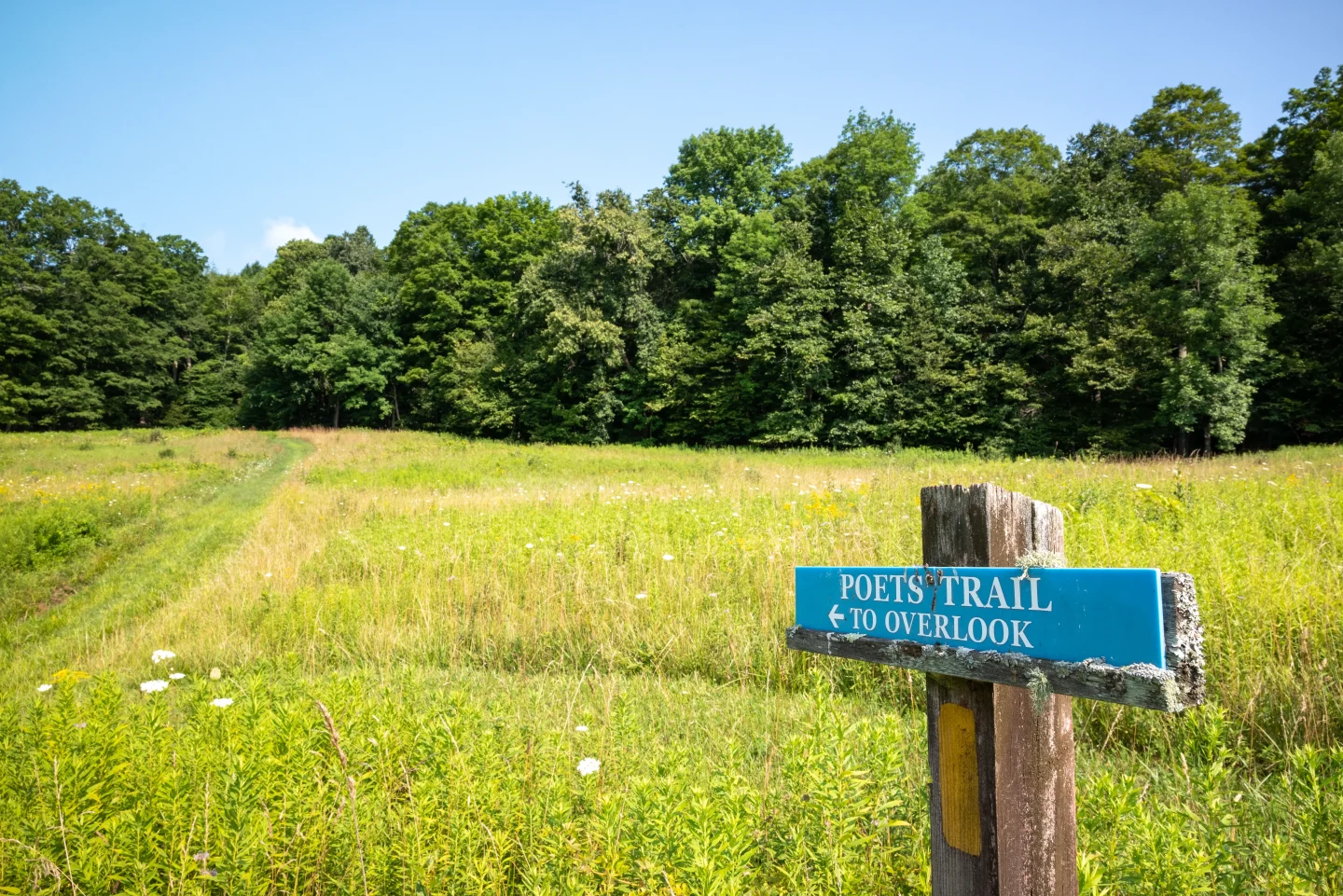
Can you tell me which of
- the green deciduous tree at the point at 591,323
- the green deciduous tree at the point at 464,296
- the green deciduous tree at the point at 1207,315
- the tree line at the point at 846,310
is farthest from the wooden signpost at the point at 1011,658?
the green deciduous tree at the point at 464,296

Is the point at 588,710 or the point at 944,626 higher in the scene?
the point at 944,626

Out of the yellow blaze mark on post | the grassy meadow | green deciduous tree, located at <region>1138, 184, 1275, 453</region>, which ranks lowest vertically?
the grassy meadow

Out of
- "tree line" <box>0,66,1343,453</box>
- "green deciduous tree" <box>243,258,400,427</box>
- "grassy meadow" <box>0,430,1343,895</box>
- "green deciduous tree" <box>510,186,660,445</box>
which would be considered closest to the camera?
"grassy meadow" <box>0,430,1343,895</box>

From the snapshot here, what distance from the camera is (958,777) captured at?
4.76ft

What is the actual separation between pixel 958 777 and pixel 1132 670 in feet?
1.59

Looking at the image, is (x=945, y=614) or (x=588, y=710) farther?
(x=588, y=710)

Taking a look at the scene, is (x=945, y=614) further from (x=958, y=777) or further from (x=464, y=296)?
Result: (x=464, y=296)

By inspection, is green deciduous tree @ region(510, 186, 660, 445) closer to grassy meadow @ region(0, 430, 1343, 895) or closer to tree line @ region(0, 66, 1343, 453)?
tree line @ region(0, 66, 1343, 453)

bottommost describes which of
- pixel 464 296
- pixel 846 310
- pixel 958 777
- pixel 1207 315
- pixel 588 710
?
pixel 588 710

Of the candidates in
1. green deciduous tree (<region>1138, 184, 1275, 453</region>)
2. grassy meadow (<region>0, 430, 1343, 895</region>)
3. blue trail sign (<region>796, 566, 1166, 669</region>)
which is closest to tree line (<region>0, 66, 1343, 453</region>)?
green deciduous tree (<region>1138, 184, 1275, 453</region>)

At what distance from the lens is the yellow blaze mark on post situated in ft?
4.63

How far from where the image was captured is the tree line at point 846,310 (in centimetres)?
2530

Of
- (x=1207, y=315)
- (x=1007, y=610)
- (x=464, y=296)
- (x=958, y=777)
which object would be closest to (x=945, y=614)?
(x=1007, y=610)

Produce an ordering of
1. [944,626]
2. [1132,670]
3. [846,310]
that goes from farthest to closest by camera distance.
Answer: [846,310] → [944,626] → [1132,670]
